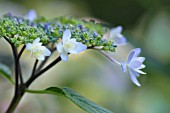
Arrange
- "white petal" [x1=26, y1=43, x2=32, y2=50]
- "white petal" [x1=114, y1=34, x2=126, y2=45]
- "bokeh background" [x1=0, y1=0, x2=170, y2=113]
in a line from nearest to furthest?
"white petal" [x1=26, y1=43, x2=32, y2=50] < "white petal" [x1=114, y1=34, x2=126, y2=45] < "bokeh background" [x1=0, y1=0, x2=170, y2=113]

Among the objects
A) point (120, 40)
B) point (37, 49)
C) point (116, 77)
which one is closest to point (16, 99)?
point (37, 49)

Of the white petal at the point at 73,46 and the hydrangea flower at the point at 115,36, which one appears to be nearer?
the white petal at the point at 73,46

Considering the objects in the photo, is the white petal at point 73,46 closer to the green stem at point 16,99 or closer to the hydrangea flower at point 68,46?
the hydrangea flower at point 68,46

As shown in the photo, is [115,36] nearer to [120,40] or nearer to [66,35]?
[120,40]

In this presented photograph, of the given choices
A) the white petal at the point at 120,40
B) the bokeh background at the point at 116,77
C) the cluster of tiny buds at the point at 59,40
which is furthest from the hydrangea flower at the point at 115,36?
the bokeh background at the point at 116,77

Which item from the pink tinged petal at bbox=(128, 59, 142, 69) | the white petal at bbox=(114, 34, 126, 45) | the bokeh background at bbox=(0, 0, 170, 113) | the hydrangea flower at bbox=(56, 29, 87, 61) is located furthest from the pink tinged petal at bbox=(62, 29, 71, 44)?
the bokeh background at bbox=(0, 0, 170, 113)

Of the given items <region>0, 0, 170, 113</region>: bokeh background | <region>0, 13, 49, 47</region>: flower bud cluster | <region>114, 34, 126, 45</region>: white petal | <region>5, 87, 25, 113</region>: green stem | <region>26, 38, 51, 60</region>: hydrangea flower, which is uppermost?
<region>0, 13, 49, 47</region>: flower bud cluster

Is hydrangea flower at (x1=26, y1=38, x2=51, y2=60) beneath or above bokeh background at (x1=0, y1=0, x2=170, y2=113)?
above

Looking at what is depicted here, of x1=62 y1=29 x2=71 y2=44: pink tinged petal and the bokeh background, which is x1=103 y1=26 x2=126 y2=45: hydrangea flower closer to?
x1=62 y1=29 x2=71 y2=44: pink tinged petal

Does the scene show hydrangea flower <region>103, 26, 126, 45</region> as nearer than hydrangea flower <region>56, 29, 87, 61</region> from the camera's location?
No
